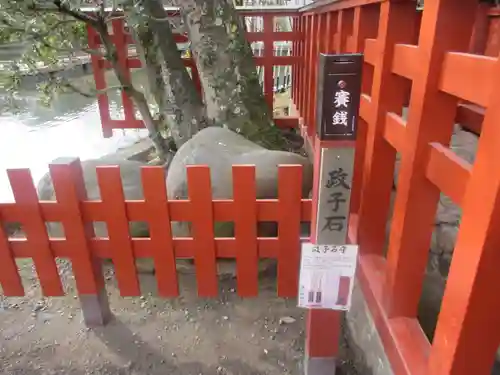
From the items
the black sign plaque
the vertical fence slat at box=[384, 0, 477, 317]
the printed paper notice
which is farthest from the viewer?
the printed paper notice

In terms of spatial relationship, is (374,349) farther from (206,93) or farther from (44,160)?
(44,160)

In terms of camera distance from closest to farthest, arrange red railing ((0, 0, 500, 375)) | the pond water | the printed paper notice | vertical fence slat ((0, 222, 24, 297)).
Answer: red railing ((0, 0, 500, 375))
the printed paper notice
vertical fence slat ((0, 222, 24, 297))
the pond water

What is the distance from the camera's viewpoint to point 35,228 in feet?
7.21

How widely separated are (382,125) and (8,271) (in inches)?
84.6

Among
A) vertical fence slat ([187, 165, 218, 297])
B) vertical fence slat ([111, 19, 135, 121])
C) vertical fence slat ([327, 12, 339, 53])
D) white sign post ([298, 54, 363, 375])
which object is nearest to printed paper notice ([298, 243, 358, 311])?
white sign post ([298, 54, 363, 375])

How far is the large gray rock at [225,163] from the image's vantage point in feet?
8.87

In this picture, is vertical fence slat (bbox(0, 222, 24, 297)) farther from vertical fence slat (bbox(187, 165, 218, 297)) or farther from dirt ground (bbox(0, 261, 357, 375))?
vertical fence slat (bbox(187, 165, 218, 297))

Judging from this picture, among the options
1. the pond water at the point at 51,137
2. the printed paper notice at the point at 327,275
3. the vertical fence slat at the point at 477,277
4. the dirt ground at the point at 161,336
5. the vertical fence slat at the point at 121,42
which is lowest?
the pond water at the point at 51,137

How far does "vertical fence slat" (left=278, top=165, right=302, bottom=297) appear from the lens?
2.01 m

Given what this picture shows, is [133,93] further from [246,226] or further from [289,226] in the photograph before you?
[289,226]

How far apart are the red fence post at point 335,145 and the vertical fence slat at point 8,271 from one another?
167 centimetres

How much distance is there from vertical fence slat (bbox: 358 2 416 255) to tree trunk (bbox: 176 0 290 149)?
209 cm

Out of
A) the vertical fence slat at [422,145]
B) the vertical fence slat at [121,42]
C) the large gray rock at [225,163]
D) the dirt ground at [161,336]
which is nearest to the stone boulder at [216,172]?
the large gray rock at [225,163]

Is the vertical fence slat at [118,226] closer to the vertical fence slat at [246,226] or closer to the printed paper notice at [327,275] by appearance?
the vertical fence slat at [246,226]
